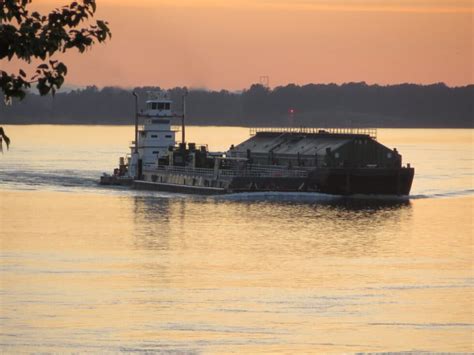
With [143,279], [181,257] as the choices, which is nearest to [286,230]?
[181,257]

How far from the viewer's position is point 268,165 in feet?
322

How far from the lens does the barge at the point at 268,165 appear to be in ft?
297

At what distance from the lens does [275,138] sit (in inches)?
4208

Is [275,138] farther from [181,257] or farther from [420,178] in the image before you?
[181,257]

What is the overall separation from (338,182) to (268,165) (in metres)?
9.48

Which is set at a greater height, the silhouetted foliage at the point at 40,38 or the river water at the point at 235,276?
the silhouetted foliage at the point at 40,38

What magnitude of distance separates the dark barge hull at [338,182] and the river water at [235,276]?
2.07 metres

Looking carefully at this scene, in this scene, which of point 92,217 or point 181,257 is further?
point 92,217

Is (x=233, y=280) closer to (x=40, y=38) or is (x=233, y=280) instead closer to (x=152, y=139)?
(x=40, y=38)

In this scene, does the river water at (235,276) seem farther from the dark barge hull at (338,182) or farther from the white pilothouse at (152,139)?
the white pilothouse at (152,139)

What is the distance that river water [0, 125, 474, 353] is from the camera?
3097 cm

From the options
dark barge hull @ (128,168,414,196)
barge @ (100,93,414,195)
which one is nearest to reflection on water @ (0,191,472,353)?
dark barge hull @ (128,168,414,196)

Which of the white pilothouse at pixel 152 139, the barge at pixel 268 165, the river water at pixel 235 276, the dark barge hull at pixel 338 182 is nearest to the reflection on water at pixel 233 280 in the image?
the river water at pixel 235 276

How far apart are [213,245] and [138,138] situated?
58.6 meters
